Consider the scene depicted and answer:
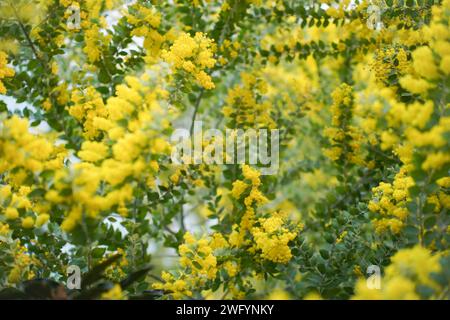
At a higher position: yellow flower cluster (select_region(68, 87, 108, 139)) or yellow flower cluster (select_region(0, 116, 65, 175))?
yellow flower cluster (select_region(68, 87, 108, 139))

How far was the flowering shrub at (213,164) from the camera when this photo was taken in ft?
5.71

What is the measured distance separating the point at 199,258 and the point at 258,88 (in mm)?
1961

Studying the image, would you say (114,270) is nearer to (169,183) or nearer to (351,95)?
(169,183)

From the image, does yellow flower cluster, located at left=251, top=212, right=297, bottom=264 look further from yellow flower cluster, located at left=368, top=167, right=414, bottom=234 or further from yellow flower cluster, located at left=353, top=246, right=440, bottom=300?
yellow flower cluster, located at left=353, top=246, right=440, bottom=300

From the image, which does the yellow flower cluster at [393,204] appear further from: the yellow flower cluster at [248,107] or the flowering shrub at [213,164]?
the yellow flower cluster at [248,107]

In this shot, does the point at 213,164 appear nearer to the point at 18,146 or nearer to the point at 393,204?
the point at 393,204

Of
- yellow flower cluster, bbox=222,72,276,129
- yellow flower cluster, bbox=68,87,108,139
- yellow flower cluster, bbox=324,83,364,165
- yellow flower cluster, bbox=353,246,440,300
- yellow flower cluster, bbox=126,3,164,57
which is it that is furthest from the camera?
yellow flower cluster, bbox=222,72,276,129

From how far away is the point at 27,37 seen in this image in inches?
116

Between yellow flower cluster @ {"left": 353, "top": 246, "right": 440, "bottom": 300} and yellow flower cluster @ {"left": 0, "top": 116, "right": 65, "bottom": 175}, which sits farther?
yellow flower cluster @ {"left": 0, "top": 116, "right": 65, "bottom": 175}

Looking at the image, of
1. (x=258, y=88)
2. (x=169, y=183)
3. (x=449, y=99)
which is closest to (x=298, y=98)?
(x=258, y=88)

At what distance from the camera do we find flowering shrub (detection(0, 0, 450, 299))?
1740 millimetres

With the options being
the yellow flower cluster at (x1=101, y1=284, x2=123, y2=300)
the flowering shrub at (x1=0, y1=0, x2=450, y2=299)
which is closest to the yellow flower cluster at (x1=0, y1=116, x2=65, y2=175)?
the flowering shrub at (x1=0, y1=0, x2=450, y2=299)

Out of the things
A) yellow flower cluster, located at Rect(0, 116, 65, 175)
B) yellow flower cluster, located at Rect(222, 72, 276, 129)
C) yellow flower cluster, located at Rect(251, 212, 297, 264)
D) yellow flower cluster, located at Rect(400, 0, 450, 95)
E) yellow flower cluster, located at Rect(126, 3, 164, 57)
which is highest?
yellow flower cluster, located at Rect(126, 3, 164, 57)

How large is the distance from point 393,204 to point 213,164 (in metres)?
1.46
